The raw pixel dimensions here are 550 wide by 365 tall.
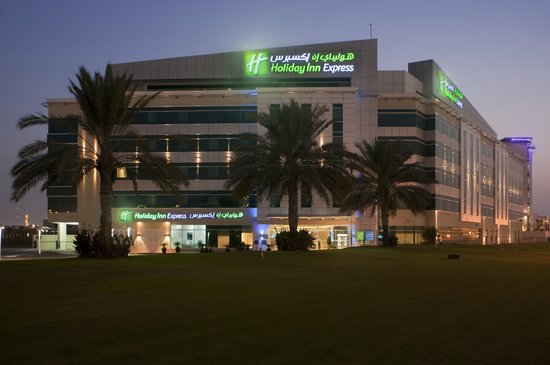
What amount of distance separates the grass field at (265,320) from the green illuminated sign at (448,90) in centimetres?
7734

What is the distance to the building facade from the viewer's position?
262 ft

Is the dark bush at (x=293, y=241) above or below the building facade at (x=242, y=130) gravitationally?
below

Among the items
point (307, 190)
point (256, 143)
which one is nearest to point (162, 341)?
point (307, 190)

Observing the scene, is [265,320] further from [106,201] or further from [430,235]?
[430,235]

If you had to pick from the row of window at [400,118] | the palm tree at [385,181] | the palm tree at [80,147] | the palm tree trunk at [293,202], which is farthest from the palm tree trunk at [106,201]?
the row of window at [400,118]

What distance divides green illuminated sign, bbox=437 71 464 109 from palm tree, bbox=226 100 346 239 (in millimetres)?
54378

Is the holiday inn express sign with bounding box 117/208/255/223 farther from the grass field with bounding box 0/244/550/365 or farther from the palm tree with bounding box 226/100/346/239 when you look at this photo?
the grass field with bounding box 0/244/550/365

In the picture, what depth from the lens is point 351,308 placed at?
15.9 meters

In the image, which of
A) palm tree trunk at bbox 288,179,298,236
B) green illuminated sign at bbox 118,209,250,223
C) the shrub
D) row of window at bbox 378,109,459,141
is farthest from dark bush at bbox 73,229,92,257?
the shrub

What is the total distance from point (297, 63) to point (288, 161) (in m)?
39.0

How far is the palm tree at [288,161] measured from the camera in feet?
155

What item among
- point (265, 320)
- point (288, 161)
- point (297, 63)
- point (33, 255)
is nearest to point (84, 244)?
point (33, 255)

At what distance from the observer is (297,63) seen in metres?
84.2

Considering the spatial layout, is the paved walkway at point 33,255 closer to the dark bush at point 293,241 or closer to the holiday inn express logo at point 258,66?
the dark bush at point 293,241
